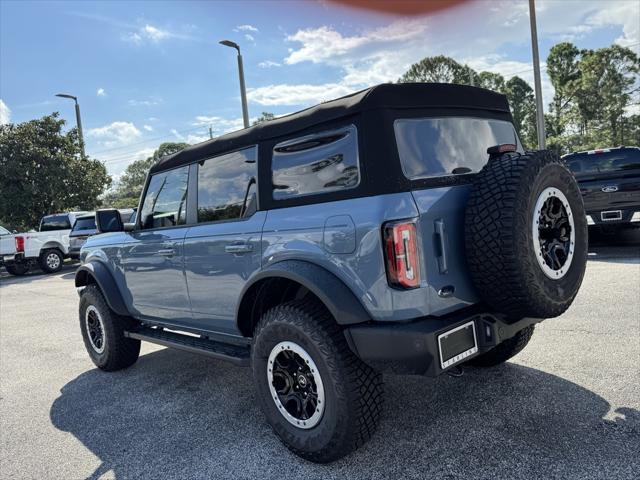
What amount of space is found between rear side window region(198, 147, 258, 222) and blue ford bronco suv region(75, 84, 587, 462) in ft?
0.05

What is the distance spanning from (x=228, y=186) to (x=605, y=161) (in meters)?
7.94

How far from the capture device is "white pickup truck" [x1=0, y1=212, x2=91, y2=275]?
604 inches

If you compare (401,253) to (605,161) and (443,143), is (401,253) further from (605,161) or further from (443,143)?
(605,161)

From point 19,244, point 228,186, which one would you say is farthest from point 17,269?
point 228,186

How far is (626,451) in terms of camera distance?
2.62m

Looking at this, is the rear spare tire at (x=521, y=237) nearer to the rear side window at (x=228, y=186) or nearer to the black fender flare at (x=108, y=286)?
the rear side window at (x=228, y=186)

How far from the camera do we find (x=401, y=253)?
8.11ft

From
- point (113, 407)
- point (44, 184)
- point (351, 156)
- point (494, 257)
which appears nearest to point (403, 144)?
point (351, 156)

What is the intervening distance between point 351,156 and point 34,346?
544 centimetres

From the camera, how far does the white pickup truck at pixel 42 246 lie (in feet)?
50.3

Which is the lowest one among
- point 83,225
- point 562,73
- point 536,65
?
point 83,225

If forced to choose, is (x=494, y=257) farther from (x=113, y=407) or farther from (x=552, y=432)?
(x=113, y=407)

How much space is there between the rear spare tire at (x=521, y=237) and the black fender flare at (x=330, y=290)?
645 mm

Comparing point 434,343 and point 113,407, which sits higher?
point 434,343
